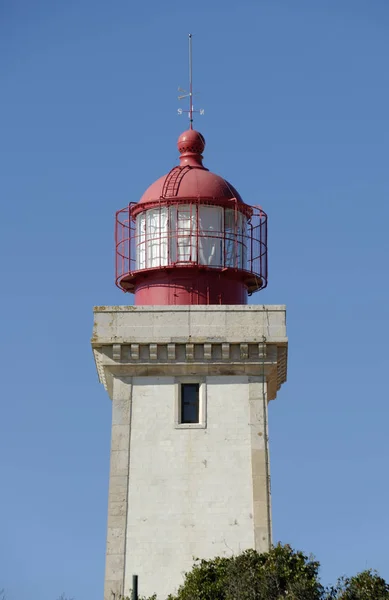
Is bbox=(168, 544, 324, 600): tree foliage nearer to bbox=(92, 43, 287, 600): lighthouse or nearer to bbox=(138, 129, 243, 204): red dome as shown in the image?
bbox=(92, 43, 287, 600): lighthouse

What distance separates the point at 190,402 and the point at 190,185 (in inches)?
164

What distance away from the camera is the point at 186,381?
2645cm

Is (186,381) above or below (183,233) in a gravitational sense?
below

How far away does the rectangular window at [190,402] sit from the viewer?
2622cm

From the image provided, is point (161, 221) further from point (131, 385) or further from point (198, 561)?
point (198, 561)

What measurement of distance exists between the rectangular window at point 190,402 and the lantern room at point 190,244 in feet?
5.34

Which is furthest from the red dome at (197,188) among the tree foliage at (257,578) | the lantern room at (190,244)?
the tree foliage at (257,578)

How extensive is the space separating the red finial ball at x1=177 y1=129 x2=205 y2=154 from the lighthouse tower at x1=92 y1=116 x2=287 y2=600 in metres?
0.35

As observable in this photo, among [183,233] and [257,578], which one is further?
[183,233]

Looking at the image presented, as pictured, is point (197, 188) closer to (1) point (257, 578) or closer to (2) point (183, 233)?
(2) point (183, 233)

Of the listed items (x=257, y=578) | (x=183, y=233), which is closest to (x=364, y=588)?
(x=257, y=578)

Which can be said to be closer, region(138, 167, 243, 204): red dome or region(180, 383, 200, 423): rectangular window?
region(180, 383, 200, 423): rectangular window

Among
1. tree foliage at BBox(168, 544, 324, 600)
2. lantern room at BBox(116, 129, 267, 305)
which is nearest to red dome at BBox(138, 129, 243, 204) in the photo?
lantern room at BBox(116, 129, 267, 305)

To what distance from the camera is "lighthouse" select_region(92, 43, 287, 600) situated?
82.9 ft
